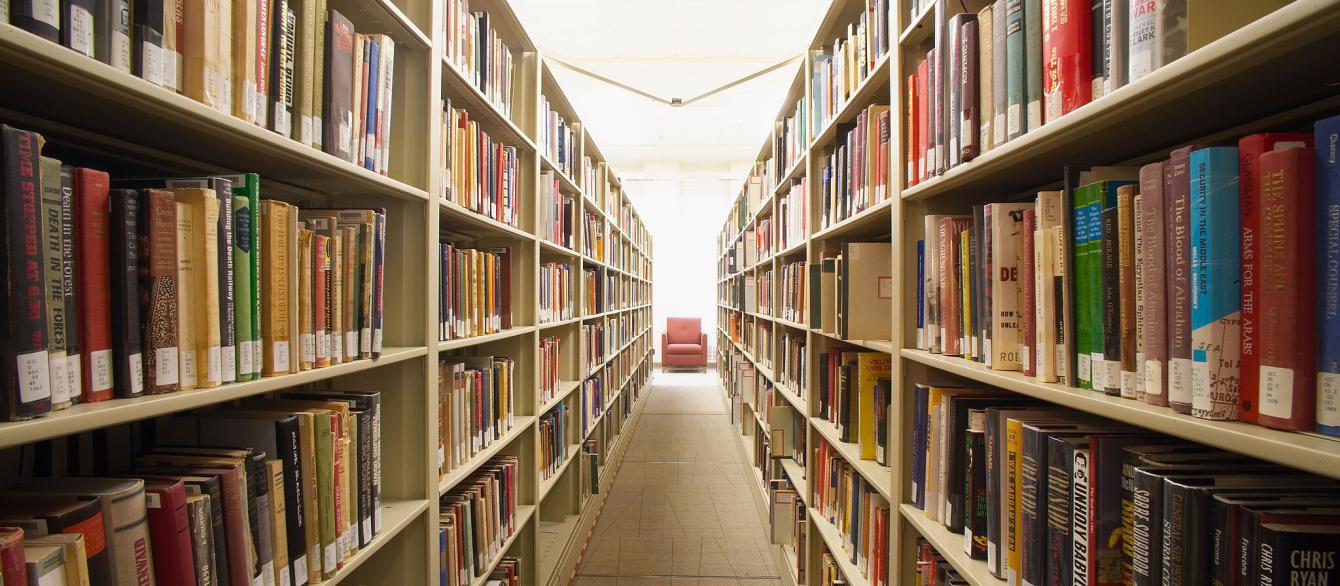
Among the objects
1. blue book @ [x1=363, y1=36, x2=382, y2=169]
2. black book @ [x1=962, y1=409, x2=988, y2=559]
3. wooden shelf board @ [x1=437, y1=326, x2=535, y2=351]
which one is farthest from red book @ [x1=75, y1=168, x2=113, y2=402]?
black book @ [x1=962, y1=409, x2=988, y2=559]

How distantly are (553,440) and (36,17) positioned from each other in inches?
81.6

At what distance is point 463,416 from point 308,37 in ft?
3.21

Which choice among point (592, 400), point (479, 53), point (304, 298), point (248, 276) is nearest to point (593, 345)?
point (592, 400)

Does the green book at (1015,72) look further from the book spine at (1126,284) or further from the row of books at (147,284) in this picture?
the row of books at (147,284)

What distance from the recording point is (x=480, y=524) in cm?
159

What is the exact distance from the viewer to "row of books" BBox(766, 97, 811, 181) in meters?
2.23

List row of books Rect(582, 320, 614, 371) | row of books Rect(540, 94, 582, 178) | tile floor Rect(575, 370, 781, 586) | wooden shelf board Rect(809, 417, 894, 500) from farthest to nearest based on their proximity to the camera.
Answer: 1. row of books Rect(582, 320, 614, 371)
2. tile floor Rect(575, 370, 781, 586)
3. row of books Rect(540, 94, 582, 178)
4. wooden shelf board Rect(809, 417, 894, 500)

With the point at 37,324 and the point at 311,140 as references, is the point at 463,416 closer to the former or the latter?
the point at 311,140

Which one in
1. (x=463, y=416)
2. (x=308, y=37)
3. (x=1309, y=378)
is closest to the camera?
(x=1309, y=378)

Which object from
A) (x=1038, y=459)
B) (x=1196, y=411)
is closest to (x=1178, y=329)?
(x=1196, y=411)

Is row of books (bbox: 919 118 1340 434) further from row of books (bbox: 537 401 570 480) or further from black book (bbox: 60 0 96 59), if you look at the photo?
row of books (bbox: 537 401 570 480)

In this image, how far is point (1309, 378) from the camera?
478 mm

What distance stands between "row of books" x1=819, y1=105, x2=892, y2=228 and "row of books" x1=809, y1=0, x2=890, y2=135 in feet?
0.37

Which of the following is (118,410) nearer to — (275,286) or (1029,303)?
(275,286)
